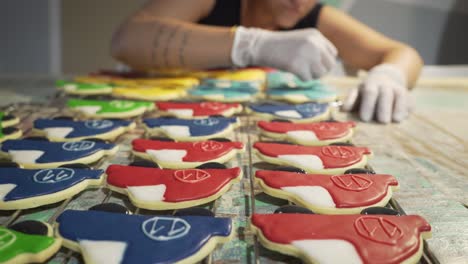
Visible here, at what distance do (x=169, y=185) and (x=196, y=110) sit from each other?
391 mm

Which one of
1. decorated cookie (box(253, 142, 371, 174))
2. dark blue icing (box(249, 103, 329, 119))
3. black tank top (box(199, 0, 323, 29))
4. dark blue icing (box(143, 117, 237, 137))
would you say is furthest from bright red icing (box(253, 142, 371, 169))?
black tank top (box(199, 0, 323, 29))

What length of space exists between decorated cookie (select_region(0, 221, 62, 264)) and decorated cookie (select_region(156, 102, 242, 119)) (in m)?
0.48

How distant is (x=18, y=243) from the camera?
37 cm

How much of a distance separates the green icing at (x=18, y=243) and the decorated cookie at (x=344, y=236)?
194 mm

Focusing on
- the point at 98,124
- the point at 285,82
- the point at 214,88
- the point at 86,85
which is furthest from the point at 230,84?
the point at 98,124

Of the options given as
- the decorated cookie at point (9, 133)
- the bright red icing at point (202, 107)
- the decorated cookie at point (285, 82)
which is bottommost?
the decorated cookie at point (9, 133)

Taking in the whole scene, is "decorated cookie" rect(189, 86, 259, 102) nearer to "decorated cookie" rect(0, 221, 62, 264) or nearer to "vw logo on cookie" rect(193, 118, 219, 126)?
"vw logo on cookie" rect(193, 118, 219, 126)

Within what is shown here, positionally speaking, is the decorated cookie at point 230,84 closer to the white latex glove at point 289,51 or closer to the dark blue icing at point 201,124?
the white latex glove at point 289,51

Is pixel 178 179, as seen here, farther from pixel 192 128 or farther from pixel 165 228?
pixel 192 128

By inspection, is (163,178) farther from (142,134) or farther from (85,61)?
(85,61)

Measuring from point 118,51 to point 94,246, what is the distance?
1.10 metres

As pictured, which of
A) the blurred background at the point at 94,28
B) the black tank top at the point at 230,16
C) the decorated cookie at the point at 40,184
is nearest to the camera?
the decorated cookie at the point at 40,184

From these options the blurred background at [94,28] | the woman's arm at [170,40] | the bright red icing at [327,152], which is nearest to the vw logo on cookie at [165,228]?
the bright red icing at [327,152]

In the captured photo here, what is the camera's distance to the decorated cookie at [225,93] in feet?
3.29
